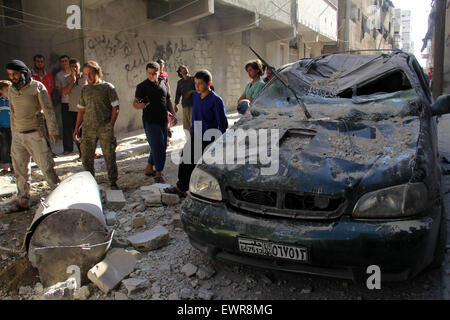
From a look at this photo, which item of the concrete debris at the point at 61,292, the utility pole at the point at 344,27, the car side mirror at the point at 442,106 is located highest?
the utility pole at the point at 344,27

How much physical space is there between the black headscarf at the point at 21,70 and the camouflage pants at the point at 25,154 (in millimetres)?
563

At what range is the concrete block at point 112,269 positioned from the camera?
2740 mm

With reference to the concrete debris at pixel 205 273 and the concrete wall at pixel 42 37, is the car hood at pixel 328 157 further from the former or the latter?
the concrete wall at pixel 42 37

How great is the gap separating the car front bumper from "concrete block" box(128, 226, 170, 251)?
109 centimetres

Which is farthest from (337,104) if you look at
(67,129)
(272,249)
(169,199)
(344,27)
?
(344,27)

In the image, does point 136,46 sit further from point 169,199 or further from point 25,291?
point 25,291

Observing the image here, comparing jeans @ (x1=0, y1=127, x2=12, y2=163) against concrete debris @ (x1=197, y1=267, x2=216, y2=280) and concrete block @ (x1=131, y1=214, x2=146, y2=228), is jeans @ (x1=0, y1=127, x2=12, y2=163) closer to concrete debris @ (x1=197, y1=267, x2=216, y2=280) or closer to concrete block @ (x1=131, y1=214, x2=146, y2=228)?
concrete block @ (x1=131, y1=214, x2=146, y2=228)

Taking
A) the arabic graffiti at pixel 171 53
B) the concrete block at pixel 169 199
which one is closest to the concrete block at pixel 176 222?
the concrete block at pixel 169 199

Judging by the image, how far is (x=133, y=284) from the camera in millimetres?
2703

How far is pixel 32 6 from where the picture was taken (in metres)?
8.50

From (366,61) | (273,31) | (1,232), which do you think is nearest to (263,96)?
(366,61)

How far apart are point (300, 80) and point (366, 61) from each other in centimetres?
78

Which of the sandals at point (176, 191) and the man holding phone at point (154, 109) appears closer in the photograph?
the sandals at point (176, 191)
